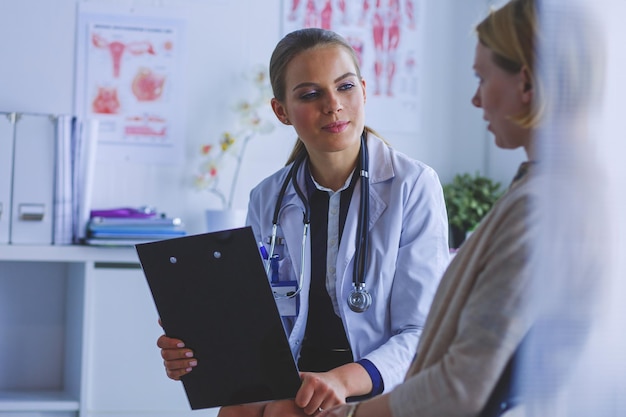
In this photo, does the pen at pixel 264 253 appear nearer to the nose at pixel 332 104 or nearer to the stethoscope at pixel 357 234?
the stethoscope at pixel 357 234

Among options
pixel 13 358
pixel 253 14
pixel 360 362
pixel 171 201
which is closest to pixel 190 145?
pixel 171 201

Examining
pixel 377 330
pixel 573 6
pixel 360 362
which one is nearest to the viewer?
pixel 573 6

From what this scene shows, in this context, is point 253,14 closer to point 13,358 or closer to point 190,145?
point 190,145

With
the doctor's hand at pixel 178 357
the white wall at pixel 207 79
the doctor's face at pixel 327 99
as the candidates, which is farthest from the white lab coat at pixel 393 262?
the white wall at pixel 207 79

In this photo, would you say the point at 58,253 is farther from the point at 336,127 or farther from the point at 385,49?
the point at 385,49

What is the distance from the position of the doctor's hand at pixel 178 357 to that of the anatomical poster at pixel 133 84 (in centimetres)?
171

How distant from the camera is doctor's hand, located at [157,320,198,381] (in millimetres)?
1335

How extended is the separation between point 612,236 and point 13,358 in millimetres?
2631

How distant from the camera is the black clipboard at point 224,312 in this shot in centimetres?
124

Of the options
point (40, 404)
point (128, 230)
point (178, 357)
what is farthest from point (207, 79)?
point (178, 357)

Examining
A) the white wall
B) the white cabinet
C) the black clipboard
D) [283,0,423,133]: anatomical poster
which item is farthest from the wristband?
[283,0,423,133]: anatomical poster

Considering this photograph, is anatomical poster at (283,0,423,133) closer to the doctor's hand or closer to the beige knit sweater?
the doctor's hand

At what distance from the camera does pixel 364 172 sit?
64.6 inches

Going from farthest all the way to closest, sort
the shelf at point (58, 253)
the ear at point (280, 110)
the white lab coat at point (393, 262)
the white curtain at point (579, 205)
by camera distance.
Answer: the shelf at point (58, 253)
the ear at point (280, 110)
the white lab coat at point (393, 262)
the white curtain at point (579, 205)
